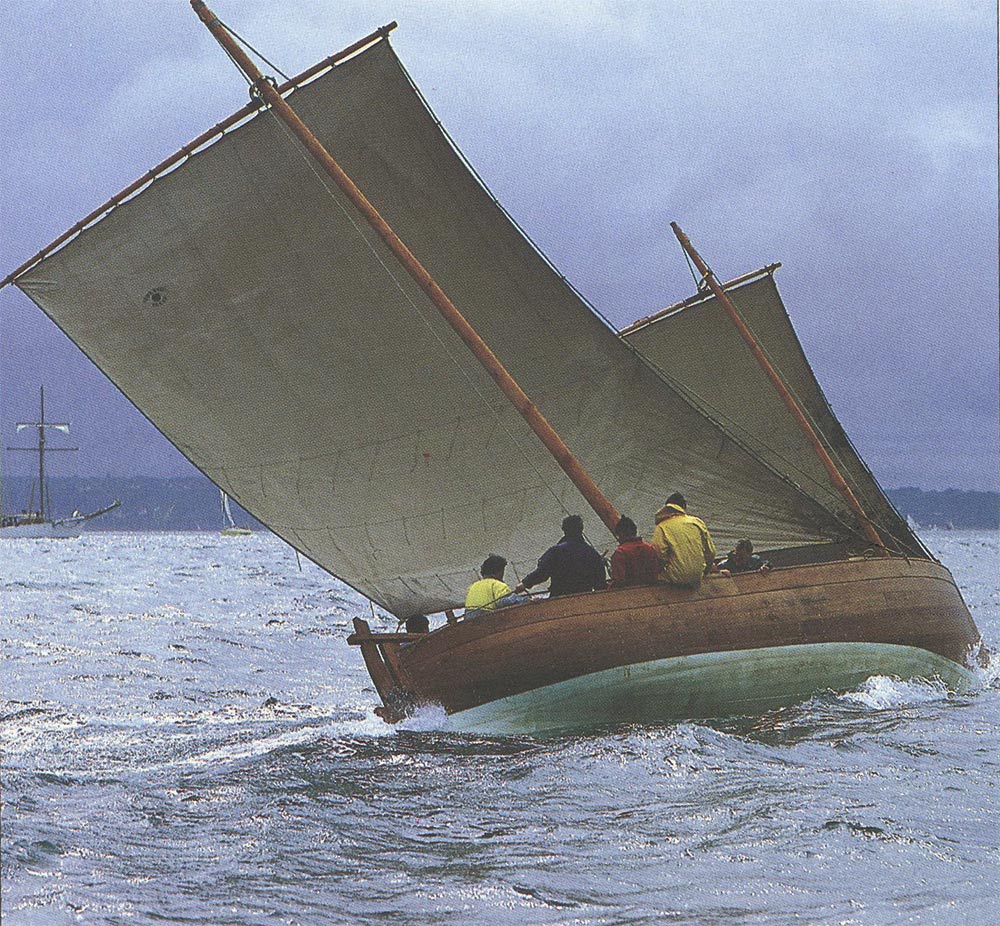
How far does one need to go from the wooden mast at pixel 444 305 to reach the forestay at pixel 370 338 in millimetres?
391

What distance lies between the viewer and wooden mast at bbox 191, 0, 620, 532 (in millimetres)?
14586

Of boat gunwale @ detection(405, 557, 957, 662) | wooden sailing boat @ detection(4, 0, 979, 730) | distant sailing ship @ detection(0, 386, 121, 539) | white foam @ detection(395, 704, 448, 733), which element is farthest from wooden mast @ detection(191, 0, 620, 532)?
distant sailing ship @ detection(0, 386, 121, 539)

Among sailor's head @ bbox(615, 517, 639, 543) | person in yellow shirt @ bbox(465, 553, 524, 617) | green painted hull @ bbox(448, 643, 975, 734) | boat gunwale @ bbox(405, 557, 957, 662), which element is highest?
sailor's head @ bbox(615, 517, 639, 543)

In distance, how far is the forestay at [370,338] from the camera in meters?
16.0

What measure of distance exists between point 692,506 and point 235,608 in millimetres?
23632

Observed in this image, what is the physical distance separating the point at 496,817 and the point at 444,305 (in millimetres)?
7366

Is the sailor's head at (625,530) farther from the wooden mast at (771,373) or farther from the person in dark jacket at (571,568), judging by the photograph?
the wooden mast at (771,373)

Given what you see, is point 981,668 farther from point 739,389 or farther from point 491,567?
point 491,567

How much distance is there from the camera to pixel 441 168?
16078 millimetres

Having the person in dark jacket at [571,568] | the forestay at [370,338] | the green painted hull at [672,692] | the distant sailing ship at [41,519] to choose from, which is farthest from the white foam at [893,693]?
the distant sailing ship at [41,519]

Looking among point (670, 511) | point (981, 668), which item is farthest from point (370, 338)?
point (981, 668)

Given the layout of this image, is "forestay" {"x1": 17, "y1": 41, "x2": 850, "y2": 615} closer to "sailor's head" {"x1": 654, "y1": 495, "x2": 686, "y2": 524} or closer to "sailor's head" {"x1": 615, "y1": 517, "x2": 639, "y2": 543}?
"sailor's head" {"x1": 654, "y1": 495, "x2": 686, "y2": 524}

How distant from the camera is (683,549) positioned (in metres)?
13.0

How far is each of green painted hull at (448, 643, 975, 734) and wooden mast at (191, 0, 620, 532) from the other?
1.80m
